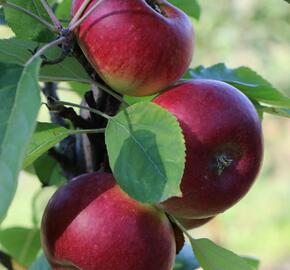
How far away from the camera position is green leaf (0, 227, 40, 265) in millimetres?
1137

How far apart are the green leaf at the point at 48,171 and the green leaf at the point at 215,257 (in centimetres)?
27

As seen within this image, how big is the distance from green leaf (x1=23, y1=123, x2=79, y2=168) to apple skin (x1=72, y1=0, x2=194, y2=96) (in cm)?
8

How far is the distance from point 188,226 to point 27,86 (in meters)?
0.38

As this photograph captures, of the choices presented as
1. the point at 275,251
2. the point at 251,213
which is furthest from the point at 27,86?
the point at 251,213

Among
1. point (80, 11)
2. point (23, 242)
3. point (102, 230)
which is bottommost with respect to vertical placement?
point (23, 242)

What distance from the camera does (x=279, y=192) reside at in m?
4.37

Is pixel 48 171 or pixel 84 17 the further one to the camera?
pixel 48 171

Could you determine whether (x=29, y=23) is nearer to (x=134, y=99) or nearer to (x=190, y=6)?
(x=134, y=99)

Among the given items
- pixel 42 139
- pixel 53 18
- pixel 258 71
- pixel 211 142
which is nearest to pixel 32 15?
pixel 53 18

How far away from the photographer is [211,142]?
72 centimetres

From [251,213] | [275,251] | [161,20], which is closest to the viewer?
[161,20]

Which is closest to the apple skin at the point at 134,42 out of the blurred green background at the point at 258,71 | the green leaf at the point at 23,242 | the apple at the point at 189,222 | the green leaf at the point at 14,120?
the green leaf at the point at 14,120

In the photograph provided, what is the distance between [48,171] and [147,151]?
359mm

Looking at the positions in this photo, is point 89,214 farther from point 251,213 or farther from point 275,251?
point 251,213
